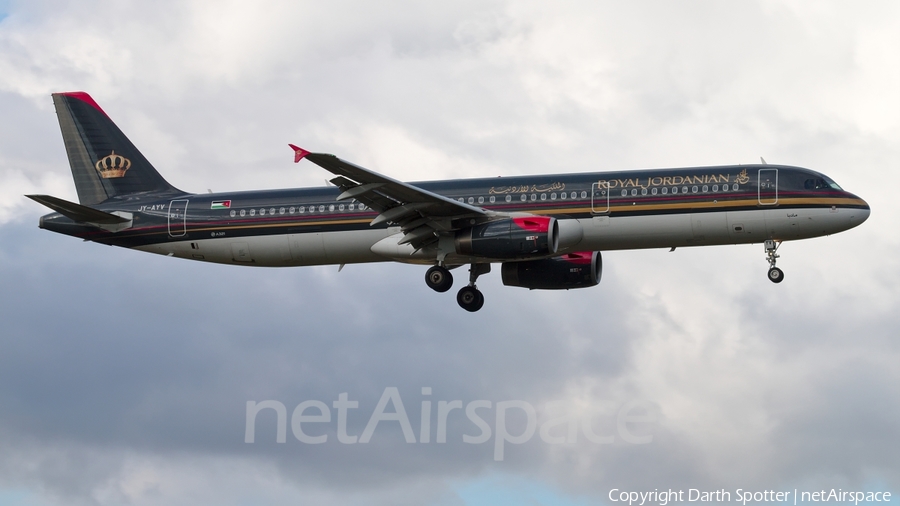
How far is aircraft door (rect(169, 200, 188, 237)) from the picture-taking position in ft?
165

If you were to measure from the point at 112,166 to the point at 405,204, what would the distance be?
53.8 feet

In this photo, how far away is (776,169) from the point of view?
148 ft

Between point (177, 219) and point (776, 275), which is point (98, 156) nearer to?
point (177, 219)

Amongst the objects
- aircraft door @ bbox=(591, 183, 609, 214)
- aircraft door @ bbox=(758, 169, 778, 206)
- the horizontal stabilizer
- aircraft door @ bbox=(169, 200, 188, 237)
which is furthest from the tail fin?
aircraft door @ bbox=(758, 169, 778, 206)

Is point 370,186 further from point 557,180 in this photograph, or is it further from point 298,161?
point 557,180

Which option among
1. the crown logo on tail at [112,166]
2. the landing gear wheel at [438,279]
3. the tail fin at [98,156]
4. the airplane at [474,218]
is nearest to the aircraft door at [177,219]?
the airplane at [474,218]

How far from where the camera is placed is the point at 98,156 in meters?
54.1

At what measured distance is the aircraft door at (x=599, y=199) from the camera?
1778 inches

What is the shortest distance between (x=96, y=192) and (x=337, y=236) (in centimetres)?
1285

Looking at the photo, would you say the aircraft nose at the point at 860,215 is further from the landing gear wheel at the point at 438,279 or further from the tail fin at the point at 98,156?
the tail fin at the point at 98,156

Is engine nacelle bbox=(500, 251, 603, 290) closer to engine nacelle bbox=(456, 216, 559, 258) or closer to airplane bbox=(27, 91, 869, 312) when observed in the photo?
airplane bbox=(27, 91, 869, 312)

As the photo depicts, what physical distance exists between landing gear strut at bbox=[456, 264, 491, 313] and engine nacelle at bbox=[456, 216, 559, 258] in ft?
15.3

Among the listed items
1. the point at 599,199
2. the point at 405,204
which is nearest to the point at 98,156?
the point at 405,204

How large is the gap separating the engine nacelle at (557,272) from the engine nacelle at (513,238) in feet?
19.7
